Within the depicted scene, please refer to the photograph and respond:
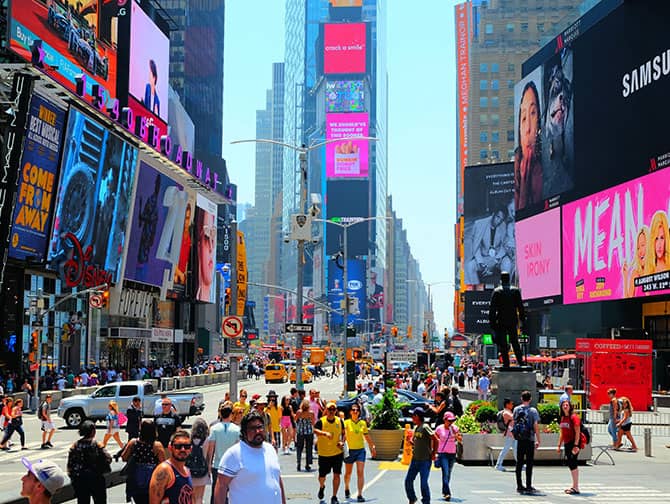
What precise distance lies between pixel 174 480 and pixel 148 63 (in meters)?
78.9

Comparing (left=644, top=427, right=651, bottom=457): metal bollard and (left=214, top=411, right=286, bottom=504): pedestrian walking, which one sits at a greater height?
(left=214, top=411, right=286, bottom=504): pedestrian walking

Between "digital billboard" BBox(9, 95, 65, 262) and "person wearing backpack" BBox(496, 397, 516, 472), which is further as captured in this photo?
"digital billboard" BBox(9, 95, 65, 262)

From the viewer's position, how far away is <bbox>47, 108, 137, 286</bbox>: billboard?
59.7 metres

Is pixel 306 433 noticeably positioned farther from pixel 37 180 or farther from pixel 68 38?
pixel 68 38

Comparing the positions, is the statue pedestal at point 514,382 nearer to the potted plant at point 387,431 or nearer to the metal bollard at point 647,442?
the potted plant at point 387,431

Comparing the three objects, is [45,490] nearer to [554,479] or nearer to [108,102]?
[554,479]

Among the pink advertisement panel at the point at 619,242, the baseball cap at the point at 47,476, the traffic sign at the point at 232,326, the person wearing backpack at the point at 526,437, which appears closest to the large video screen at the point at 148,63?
the pink advertisement panel at the point at 619,242

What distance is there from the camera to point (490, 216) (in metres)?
117

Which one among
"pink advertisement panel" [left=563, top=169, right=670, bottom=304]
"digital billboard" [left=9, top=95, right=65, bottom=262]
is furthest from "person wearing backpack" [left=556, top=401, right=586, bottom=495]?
"pink advertisement panel" [left=563, top=169, right=670, bottom=304]

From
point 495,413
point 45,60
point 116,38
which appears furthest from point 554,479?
point 116,38

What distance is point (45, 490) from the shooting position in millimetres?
8461

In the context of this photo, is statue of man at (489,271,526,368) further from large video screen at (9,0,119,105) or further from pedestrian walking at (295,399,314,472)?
large video screen at (9,0,119,105)

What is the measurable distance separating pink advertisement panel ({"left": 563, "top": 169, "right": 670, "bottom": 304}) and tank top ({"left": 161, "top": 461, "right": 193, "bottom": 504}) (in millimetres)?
54116

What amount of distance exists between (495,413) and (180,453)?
17.0 metres
